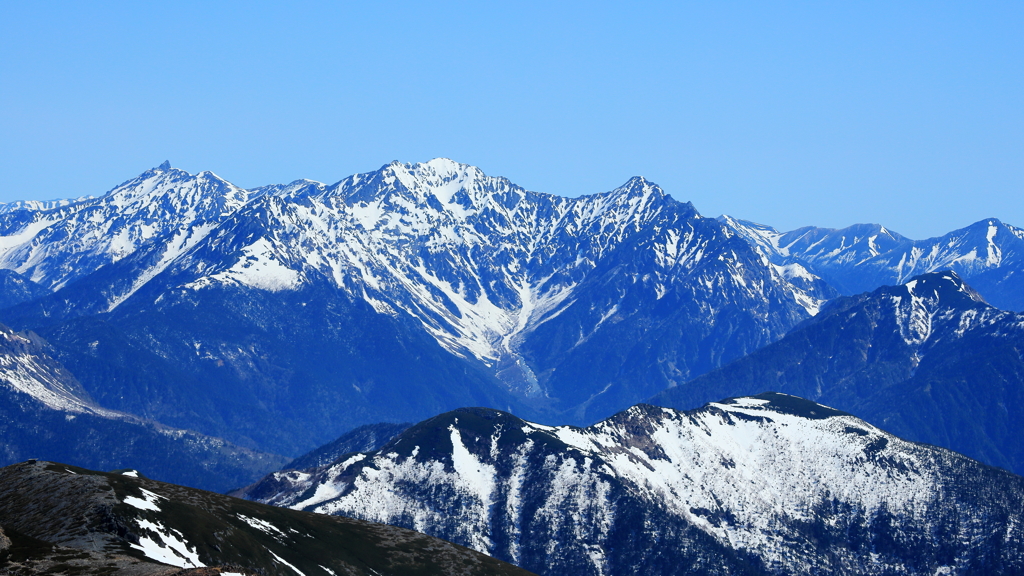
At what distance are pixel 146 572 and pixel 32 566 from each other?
52.3 feet

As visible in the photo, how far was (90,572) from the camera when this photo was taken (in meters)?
177

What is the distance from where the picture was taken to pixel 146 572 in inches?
7032

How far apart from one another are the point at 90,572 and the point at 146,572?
7.88m

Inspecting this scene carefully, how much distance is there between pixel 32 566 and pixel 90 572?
807cm

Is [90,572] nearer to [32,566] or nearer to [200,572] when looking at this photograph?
[32,566]

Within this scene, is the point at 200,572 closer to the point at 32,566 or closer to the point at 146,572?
the point at 146,572

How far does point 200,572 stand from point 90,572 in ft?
63.4

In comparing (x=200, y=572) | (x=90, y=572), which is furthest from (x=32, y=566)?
(x=200, y=572)

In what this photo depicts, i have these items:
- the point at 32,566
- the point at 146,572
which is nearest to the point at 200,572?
the point at 146,572

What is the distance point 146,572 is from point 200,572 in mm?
13867

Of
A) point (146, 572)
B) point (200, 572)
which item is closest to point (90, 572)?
point (146, 572)

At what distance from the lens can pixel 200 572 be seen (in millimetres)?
169625

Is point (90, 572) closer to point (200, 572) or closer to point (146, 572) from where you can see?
point (146, 572)
